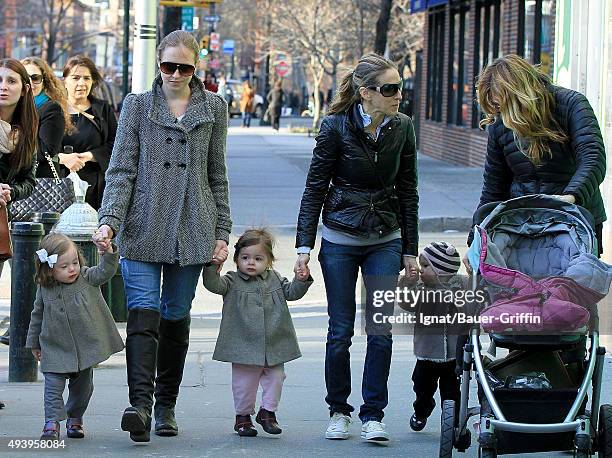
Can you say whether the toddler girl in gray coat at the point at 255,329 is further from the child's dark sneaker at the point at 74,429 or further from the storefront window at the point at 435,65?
the storefront window at the point at 435,65

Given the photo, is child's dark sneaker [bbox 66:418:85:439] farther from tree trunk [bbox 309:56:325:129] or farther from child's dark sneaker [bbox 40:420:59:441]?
tree trunk [bbox 309:56:325:129]

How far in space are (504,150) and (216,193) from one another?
1394 mm

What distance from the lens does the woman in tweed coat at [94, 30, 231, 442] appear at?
21.2ft

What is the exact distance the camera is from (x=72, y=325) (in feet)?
21.4

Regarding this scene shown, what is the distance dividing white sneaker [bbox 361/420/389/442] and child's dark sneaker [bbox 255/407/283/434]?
0.46 meters

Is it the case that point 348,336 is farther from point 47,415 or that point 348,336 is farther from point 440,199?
point 440,199

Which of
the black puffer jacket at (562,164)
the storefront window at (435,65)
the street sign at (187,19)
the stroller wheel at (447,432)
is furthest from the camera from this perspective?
the storefront window at (435,65)

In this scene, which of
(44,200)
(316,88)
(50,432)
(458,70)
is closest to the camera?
(50,432)

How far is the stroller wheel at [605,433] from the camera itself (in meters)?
5.52

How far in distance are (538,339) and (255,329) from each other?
1.67 metres

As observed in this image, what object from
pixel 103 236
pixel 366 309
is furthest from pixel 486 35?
pixel 103 236

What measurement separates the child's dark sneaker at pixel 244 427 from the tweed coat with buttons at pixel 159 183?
855 millimetres

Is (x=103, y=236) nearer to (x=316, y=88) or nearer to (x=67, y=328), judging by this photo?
(x=67, y=328)

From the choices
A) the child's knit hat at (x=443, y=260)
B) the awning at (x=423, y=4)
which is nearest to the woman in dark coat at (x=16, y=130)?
the child's knit hat at (x=443, y=260)
